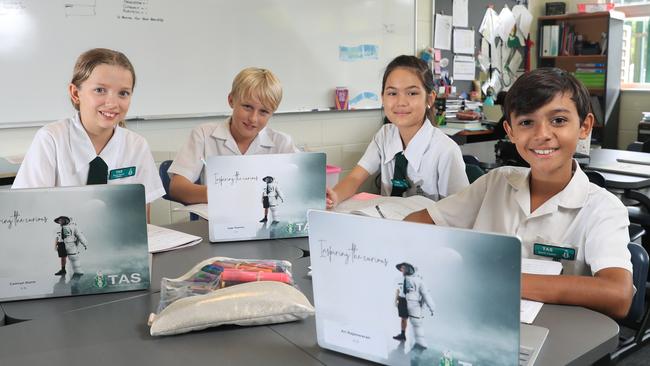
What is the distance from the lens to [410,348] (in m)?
0.85

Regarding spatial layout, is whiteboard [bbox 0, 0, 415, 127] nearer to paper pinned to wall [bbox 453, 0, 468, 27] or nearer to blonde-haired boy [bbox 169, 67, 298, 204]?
paper pinned to wall [bbox 453, 0, 468, 27]

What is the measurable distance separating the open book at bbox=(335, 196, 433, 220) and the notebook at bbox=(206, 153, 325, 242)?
16 centimetres

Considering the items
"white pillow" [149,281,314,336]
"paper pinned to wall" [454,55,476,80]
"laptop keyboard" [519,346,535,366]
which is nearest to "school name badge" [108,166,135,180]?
"white pillow" [149,281,314,336]

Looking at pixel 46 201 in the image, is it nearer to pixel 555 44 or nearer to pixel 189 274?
pixel 189 274

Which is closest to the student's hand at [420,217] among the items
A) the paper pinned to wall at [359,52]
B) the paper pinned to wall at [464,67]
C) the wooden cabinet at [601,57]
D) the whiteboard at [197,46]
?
the whiteboard at [197,46]

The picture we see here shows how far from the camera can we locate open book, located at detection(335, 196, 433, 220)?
169 centimetres

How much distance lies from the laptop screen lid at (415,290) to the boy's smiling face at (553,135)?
700 mm

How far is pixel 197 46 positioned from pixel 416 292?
8.77ft

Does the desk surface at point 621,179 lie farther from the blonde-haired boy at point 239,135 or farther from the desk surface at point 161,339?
the desk surface at point 161,339

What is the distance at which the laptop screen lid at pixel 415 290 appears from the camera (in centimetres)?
77

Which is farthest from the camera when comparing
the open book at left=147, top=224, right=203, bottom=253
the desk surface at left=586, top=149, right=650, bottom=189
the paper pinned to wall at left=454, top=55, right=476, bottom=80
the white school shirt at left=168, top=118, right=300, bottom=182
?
the paper pinned to wall at left=454, top=55, right=476, bottom=80

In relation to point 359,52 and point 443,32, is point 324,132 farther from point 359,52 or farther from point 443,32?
point 443,32

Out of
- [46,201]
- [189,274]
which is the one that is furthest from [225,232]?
[46,201]

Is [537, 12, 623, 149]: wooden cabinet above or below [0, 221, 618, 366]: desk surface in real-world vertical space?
above
